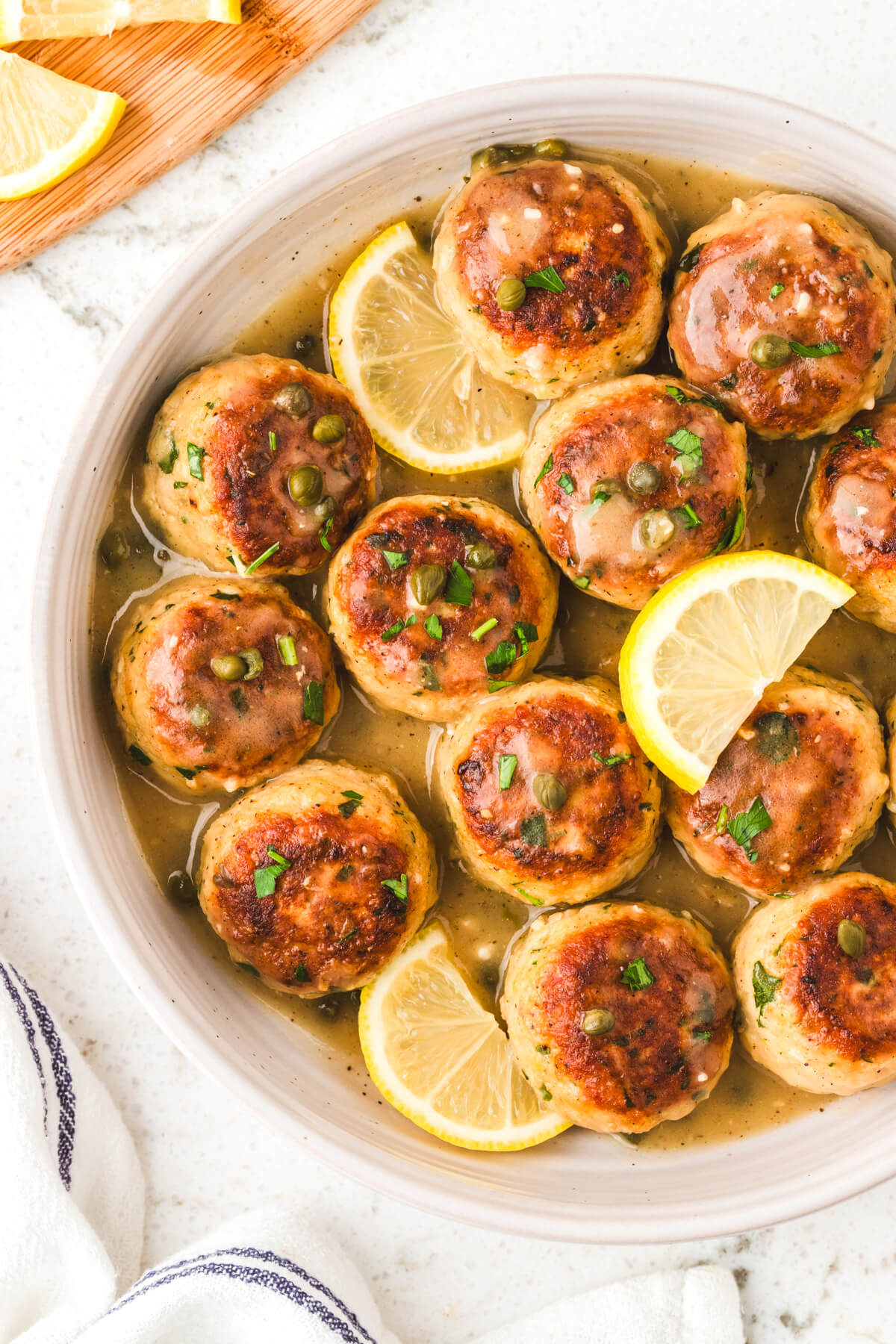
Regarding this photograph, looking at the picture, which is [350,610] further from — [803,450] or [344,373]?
[803,450]

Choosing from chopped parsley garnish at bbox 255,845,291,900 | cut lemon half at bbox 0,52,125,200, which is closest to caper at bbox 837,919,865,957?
chopped parsley garnish at bbox 255,845,291,900

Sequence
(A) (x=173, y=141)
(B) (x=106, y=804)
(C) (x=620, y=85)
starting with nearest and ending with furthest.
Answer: (C) (x=620, y=85)
(B) (x=106, y=804)
(A) (x=173, y=141)

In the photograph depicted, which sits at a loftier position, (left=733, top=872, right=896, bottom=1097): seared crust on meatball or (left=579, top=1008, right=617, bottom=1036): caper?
(left=579, top=1008, right=617, bottom=1036): caper

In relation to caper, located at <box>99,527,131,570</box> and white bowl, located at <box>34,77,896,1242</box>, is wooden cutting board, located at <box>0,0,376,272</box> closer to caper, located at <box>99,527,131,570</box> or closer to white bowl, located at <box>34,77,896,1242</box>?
white bowl, located at <box>34,77,896,1242</box>

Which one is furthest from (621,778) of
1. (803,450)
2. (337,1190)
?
(337,1190)

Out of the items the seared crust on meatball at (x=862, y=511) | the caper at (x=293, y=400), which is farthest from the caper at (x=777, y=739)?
the caper at (x=293, y=400)
